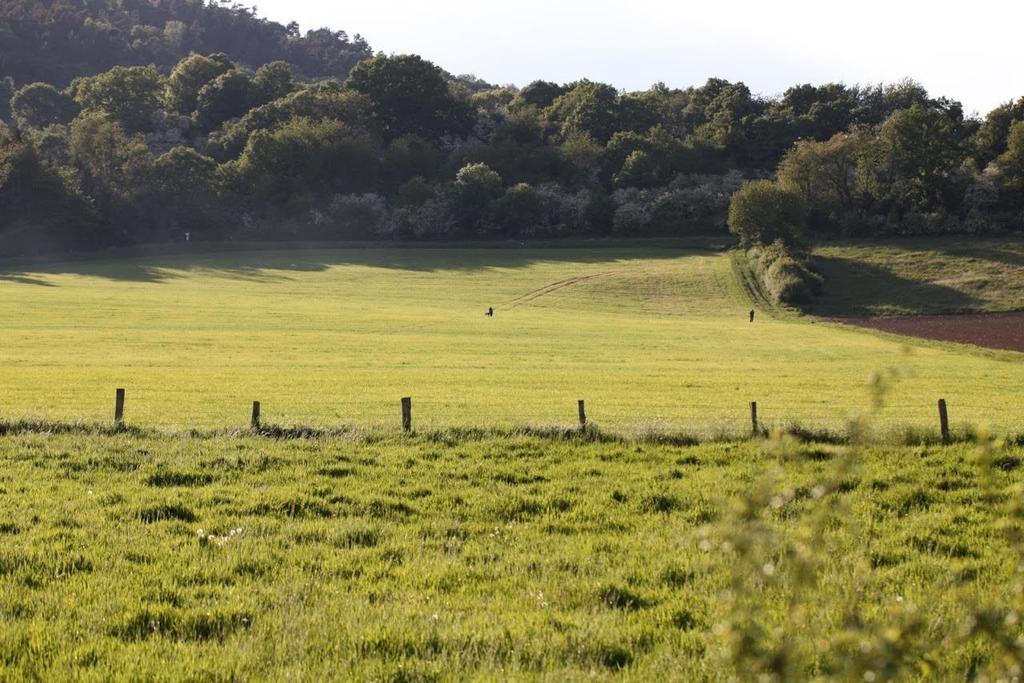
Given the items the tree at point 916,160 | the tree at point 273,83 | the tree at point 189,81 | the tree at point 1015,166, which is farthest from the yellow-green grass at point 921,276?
the tree at point 189,81

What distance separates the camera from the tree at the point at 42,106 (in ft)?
523

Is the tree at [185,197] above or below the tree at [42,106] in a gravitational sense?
below

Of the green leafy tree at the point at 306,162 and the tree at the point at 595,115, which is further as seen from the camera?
the tree at the point at 595,115

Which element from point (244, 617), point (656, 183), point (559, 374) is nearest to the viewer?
point (244, 617)

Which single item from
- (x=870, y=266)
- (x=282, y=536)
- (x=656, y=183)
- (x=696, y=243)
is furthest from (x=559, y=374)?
(x=656, y=183)

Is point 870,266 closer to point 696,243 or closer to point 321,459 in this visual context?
point 696,243

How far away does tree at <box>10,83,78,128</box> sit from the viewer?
15938 cm

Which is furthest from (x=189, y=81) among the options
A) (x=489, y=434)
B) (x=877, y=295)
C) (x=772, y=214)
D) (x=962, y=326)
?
(x=489, y=434)

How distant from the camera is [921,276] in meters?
81.9

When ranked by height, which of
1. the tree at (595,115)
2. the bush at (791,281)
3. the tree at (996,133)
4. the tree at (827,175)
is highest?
the tree at (595,115)

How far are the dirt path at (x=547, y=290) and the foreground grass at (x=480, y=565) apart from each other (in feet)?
190

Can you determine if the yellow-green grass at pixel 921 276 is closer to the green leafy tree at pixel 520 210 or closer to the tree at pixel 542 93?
the green leafy tree at pixel 520 210

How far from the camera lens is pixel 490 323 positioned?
60969mm

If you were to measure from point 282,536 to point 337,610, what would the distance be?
2889mm
